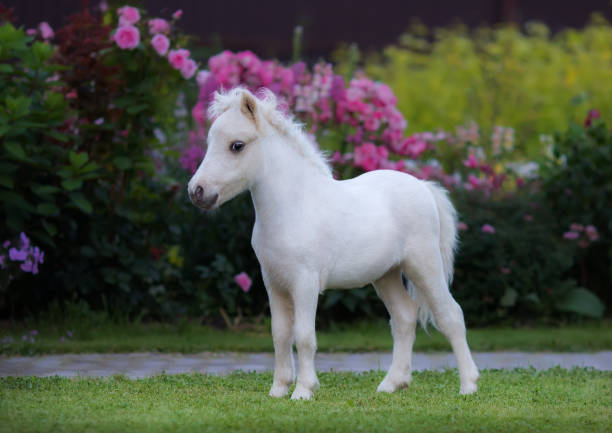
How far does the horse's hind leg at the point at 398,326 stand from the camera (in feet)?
19.0

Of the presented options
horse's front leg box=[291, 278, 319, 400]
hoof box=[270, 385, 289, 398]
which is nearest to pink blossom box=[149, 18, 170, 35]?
horse's front leg box=[291, 278, 319, 400]

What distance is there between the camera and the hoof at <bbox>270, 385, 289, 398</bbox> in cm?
546

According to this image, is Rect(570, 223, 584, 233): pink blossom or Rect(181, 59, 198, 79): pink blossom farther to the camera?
Rect(570, 223, 584, 233): pink blossom

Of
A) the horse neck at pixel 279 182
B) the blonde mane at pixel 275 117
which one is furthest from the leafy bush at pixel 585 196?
the horse neck at pixel 279 182

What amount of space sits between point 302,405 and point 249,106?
1.62 meters

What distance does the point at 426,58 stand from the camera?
1759 centimetres

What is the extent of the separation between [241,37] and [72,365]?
987cm

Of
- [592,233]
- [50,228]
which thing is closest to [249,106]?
[50,228]

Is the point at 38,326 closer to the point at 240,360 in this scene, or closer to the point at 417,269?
the point at 240,360

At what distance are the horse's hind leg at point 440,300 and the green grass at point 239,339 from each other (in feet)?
6.83

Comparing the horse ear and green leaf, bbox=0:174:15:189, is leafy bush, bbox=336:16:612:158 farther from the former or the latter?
the horse ear

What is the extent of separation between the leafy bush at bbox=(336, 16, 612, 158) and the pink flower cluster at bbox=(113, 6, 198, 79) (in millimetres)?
6463

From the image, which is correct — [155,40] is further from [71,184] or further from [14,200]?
[14,200]

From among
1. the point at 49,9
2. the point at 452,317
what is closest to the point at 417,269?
the point at 452,317
